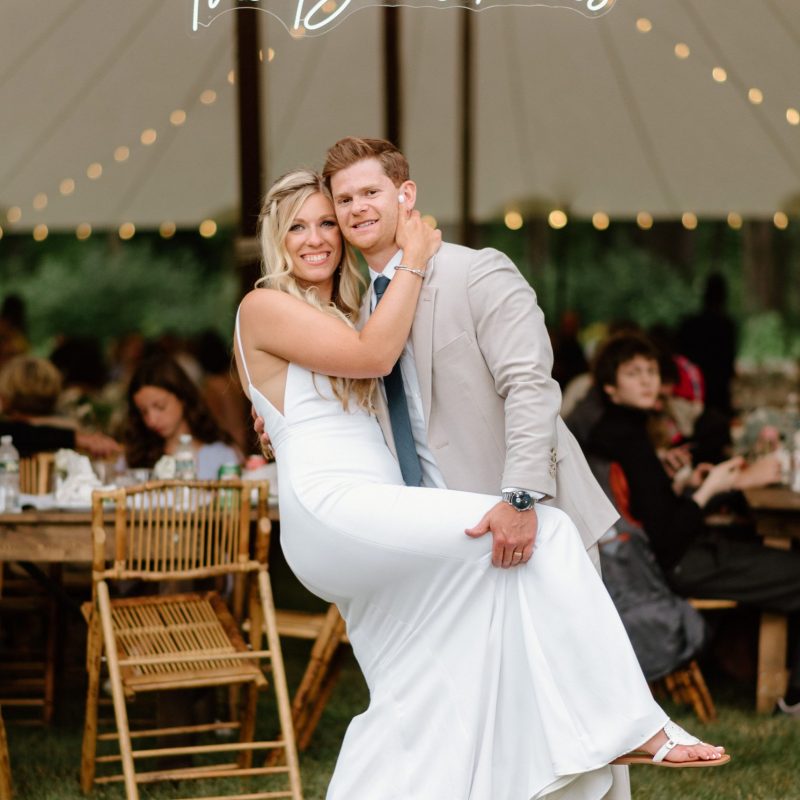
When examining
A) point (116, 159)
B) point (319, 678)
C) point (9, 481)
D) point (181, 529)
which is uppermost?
point (116, 159)

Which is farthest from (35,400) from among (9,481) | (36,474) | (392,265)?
(392,265)

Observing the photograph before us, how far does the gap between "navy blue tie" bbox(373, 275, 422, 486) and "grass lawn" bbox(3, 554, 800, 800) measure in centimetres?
146

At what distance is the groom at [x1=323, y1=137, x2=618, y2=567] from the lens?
10.3 feet

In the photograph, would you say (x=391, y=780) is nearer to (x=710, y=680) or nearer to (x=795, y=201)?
(x=710, y=680)

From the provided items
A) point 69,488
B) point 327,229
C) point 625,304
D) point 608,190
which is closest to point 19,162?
point 608,190

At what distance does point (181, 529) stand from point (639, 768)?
5.31 ft

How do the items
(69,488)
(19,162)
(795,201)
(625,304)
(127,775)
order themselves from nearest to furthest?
(127,775) < (69,488) < (19,162) < (795,201) < (625,304)

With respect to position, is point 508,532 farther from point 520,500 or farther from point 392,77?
point 392,77

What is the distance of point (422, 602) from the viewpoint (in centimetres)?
318

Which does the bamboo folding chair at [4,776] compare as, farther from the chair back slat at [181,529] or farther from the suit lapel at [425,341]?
the suit lapel at [425,341]

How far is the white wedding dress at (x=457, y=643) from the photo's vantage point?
3043mm

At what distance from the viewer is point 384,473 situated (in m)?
3.28

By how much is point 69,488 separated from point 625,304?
45.0 ft

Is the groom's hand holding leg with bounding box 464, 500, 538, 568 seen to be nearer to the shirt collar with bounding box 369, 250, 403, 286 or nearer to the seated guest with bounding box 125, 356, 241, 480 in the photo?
the shirt collar with bounding box 369, 250, 403, 286
